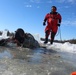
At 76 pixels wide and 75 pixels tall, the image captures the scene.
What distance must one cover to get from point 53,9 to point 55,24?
83cm

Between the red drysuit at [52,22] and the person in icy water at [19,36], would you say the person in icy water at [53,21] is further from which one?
the person in icy water at [19,36]

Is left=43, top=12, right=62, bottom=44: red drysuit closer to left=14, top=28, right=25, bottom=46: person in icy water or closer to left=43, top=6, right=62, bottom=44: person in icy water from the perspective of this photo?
left=43, top=6, right=62, bottom=44: person in icy water

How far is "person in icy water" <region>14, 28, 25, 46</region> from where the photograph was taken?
964cm

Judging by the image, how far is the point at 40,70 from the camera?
4.33 meters

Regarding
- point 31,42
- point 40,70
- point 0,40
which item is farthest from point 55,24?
point 40,70

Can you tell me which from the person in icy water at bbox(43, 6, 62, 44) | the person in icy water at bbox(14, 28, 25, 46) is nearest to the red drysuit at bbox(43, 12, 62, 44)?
the person in icy water at bbox(43, 6, 62, 44)

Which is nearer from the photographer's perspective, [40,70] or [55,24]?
[40,70]

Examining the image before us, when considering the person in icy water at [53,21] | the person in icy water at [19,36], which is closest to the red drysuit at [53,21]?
the person in icy water at [53,21]

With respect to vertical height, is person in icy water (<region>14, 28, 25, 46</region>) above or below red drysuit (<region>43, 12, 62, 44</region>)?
below

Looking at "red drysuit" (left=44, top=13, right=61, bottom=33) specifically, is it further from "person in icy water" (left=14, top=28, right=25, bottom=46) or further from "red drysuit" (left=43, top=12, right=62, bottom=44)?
"person in icy water" (left=14, top=28, right=25, bottom=46)

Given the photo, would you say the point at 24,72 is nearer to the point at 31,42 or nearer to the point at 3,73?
the point at 3,73

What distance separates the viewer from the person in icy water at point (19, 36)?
9.64m

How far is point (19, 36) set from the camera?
9.76 m

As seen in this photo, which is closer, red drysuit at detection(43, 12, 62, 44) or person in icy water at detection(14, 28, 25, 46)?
person in icy water at detection(14, 28, 25, 46)
